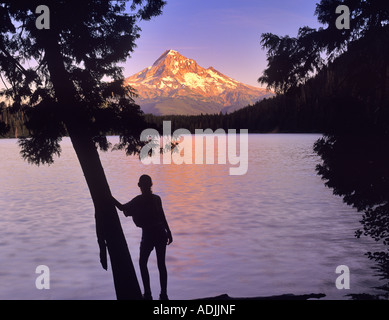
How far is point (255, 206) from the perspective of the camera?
31.8m

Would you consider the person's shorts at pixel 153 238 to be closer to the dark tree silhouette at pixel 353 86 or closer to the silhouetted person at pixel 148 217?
the silhouetted person at pixel 148 217

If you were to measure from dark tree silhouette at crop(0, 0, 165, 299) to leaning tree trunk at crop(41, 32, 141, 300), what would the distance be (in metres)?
0.02

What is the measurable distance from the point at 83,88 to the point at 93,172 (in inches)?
71.2

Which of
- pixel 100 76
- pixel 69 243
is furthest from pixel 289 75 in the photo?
pixel 69 243

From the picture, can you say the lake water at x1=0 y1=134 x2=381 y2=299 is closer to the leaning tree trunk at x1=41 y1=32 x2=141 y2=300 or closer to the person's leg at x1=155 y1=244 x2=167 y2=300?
the leaning tree trunk at x1=41 y1=32 x2=141 y2=300

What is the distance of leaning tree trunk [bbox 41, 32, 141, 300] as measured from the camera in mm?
10289

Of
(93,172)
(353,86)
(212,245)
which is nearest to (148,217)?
(93,172)

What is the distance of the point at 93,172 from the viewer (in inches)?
404

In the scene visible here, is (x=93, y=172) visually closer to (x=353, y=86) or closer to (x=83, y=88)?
(x=83, y=88)

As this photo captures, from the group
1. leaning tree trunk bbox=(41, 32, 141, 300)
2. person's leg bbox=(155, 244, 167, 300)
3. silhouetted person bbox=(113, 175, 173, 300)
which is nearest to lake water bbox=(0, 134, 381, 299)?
leaning tree trunk bbox=(41, 32, 141, 300)

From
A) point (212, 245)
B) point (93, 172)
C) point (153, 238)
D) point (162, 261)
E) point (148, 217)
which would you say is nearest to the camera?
point (148, 217)

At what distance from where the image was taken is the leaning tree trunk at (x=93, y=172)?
10.3 metres
